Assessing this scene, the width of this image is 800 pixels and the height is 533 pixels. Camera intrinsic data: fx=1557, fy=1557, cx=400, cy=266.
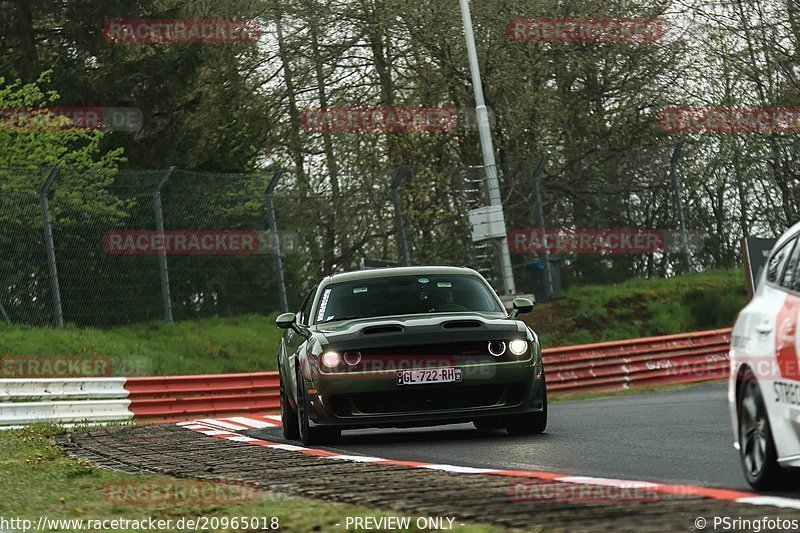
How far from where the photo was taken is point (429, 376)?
41.0ft

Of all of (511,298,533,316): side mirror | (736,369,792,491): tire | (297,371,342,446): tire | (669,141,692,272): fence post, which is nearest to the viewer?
(736,369,792,491): tire

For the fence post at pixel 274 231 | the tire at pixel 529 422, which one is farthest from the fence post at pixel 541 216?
the tire at pixel 529 422

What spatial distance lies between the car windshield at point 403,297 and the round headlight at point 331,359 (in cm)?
116

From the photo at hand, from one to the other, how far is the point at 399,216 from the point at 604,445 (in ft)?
51.8

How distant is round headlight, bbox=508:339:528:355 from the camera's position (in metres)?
12.7

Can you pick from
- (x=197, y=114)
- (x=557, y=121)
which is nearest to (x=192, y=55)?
(x=197, y=114)

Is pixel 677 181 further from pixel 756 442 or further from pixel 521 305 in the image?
pixel 756 442

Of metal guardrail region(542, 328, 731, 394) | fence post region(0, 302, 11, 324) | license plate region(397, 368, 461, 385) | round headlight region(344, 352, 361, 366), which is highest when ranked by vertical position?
fence post region(0, 302, 11, 324)

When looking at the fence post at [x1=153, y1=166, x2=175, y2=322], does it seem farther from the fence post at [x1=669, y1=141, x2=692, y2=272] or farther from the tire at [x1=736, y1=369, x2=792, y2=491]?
the tire at [x1=736, y1=369, x2=792, y2=491]

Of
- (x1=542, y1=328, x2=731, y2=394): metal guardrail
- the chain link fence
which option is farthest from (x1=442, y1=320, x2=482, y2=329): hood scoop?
the chain link fence

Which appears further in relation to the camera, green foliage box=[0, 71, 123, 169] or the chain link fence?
green foliage box=[0, 71, 123, 169]

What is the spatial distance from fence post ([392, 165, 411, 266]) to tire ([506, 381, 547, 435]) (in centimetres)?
1400

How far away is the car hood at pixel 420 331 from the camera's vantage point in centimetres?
1252

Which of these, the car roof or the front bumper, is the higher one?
the car roof
